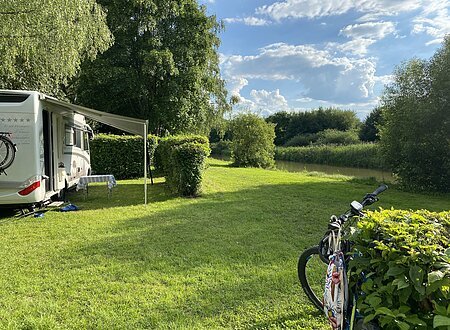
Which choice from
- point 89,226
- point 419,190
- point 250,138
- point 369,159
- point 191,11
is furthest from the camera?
point 369,159

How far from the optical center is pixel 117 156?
1240cm

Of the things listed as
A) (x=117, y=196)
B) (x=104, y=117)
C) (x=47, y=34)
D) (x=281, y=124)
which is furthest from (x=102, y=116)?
(x=281, y=124)

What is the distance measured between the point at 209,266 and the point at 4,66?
6.80m

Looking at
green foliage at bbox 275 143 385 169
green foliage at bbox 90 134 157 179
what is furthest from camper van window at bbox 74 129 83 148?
green foliage at bbox 275 143 385 169

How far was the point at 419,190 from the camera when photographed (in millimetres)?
11398

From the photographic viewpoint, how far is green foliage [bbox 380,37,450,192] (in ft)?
34.8

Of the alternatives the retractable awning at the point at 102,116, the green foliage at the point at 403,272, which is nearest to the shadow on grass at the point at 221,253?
the green foliage at the point at 403,272

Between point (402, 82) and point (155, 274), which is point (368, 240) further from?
point (402, 82)

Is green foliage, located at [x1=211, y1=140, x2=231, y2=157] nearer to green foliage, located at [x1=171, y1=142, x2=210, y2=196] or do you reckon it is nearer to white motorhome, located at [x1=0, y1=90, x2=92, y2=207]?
green foliage, located at [x1=171, y1=142, x2=210, y2=196]

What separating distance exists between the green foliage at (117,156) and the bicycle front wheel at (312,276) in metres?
9.79

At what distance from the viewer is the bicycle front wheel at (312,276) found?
9.89 feet

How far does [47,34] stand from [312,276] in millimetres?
7309

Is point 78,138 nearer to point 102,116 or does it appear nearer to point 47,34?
point 102,116

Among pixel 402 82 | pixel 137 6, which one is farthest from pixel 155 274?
pixel 137 6
